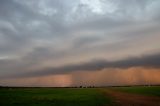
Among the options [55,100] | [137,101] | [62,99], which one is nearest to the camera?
[137,101]

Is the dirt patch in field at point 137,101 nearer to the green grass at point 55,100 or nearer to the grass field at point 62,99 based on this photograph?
the grass field at point 62,99

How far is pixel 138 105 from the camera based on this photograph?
3634 cm

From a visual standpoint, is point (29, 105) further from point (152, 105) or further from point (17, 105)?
point (152, 105)

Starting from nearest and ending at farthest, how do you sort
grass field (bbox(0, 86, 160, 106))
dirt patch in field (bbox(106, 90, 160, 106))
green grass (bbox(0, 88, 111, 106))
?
dirt patch in field (bbox(106, 90, 160, 106)) < green grass (bbox(0, 88, 111, 106)) < grass field (bbox(0, 86, 160, 106))

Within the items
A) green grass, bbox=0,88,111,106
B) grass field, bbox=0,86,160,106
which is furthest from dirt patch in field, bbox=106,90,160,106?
green grass, bbox=0,88,111,106

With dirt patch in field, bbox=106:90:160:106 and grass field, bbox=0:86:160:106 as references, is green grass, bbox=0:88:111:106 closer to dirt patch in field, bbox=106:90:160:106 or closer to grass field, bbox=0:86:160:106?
Result: grass field, bbox=0:86:160:106

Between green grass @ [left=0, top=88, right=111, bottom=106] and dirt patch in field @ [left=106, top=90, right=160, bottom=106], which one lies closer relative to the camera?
dirt patch in field @ [left=106, top=90, right=160, bottom=106]

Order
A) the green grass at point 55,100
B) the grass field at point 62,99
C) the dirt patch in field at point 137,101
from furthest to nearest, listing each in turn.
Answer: the grass field at point 62,99 < the green grass at point 55,100 < the dirt patch in field at point 137,101

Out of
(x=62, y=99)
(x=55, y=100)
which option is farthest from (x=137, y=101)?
(x=62, y=99)

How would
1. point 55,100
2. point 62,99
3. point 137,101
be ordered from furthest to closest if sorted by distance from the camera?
1. point 62,99
2. point 55,100
3. point 137,101

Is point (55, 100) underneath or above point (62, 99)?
underneath

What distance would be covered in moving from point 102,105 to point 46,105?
7.11 meters

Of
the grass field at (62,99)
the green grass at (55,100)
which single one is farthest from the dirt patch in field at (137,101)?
the green grass at (55,100)

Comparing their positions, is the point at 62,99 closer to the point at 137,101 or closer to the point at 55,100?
the point at 55,100
